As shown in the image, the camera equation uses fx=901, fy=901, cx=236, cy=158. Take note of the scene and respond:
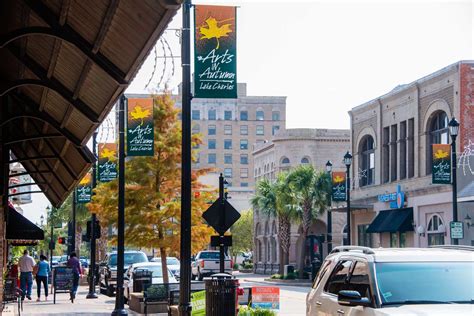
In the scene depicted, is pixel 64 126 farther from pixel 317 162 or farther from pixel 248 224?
pixel 248 224

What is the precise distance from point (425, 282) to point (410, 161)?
126 ft

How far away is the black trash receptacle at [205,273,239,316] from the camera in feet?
53.7

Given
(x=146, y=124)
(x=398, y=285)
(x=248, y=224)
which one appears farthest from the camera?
(x=248, y=224)

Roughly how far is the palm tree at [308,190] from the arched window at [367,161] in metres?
7.83

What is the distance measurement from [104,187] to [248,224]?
68.2 metres

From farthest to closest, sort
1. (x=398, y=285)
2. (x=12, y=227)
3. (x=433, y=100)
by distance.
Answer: (x=433, y=100), (x=12, y=227), (x=398, y=285)

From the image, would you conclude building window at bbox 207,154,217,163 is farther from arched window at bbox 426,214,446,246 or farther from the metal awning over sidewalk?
the metal awning over sidewalk

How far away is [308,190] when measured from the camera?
63.2 metres

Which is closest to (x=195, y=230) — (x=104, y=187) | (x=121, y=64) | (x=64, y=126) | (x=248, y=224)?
(x=104, y=187)

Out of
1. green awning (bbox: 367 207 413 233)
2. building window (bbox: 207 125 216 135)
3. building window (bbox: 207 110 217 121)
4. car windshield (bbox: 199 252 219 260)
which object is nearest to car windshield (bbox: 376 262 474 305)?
green awning (bbox: 367 207 413 233)

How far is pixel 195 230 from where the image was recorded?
3003 cm

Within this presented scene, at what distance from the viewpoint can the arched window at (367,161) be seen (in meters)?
53.7

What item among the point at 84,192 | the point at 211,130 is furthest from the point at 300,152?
the point at 211,130

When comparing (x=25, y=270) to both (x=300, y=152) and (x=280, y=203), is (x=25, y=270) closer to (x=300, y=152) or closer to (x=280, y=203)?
(x=280, y=203)
